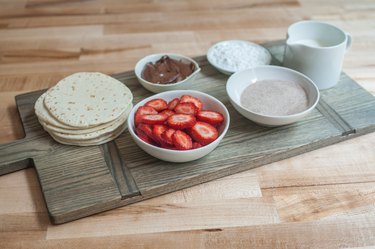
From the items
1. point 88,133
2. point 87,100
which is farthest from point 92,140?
point 87,100

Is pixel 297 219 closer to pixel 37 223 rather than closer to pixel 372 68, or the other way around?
pixel 37 223

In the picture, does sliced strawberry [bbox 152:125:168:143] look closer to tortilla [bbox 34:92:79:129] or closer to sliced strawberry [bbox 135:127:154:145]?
sliced strawberry [bbox 135:127:154:145]

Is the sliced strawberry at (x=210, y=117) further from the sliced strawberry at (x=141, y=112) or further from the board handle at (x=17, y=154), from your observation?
the board handle at (x=17, y=154)

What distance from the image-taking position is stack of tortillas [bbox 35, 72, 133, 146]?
45.6 inches

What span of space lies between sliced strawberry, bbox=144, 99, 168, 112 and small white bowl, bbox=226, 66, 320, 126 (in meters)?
0.19

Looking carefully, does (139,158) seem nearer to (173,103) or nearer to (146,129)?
(146,129)

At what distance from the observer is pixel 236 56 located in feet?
4.87

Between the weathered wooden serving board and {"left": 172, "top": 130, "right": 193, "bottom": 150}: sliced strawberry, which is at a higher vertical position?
{"left": 172, "top": 130, "right": 193, "bottom": 150}: sliced strawberry

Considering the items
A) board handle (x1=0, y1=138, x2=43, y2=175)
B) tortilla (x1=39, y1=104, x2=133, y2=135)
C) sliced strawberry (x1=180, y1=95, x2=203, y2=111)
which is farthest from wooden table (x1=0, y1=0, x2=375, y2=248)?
sliced strawberry (x1=180, y1=95, x2=203, y2=111)

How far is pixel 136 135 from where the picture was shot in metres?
1.13

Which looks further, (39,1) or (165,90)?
(39,1)

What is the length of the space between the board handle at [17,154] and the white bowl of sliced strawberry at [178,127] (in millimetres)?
271

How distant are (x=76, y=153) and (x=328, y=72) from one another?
797 mm

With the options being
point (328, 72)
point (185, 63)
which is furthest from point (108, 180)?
point (328, 72)
